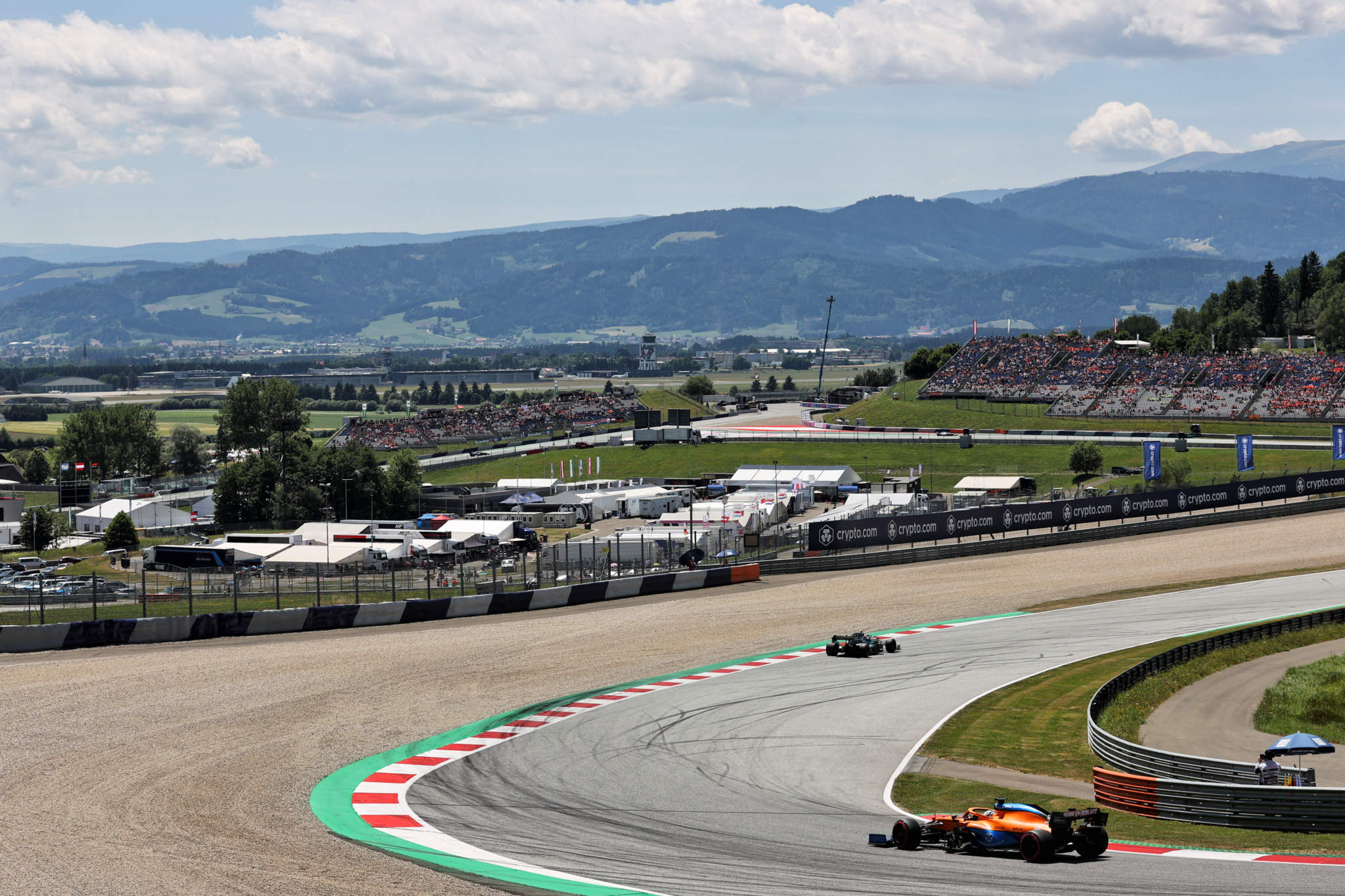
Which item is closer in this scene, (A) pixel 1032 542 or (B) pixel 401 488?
(A) pixel 1032 542

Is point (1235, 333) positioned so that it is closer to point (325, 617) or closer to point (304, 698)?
point (325, 617)

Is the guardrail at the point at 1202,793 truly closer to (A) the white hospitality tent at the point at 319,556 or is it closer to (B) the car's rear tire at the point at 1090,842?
(B) the car's rear tire at the point at 1090,842

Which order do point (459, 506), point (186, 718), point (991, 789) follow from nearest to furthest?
1. point (991, 789)
2. point (186, 718)
3. point (459, 506)

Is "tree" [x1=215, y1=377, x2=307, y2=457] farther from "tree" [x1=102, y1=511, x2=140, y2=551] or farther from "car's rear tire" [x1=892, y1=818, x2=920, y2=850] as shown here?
"car's rear tire" [x1=892, y1=818, x2=920, y2=850]

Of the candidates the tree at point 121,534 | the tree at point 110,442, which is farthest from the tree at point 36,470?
the tree at point 121,534

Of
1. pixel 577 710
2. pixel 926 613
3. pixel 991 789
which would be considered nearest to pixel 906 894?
pixel 991 789

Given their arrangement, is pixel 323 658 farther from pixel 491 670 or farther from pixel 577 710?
pixel 577 710

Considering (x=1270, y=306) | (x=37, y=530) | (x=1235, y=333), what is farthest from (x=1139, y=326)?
(x=37, y=530)
